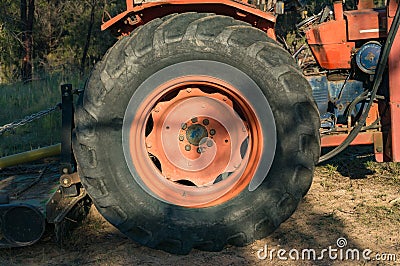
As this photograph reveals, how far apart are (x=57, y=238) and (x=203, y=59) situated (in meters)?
1.54

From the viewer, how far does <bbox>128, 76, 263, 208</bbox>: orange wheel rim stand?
3664 mm

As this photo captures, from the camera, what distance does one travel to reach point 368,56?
4.21 m

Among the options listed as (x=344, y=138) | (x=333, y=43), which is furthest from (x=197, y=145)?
(x=333, y=43)

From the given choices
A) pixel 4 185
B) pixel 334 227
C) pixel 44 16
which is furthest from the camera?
pixel 44 16

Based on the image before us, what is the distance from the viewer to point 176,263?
3.56 meters

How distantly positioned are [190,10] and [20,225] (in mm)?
1822

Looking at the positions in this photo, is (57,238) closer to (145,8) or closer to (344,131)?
(145,8)

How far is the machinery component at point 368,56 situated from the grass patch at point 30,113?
419 cm

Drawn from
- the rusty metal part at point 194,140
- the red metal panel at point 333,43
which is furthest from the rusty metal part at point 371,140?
the rusty metal part at point 194,140

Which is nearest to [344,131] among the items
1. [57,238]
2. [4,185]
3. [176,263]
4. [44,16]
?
[176,263]

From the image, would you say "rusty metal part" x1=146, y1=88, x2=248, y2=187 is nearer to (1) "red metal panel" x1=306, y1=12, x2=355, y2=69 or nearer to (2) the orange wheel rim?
(2) the orange wheel rim

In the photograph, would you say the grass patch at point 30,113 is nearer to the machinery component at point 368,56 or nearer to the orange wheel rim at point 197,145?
the orange wheel rim at point 197,145

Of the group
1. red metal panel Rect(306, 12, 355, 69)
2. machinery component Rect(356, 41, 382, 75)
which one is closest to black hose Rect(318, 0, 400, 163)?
machinery component Rect(356, 41, 382, 75)

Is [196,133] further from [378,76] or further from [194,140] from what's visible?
[378,76]
